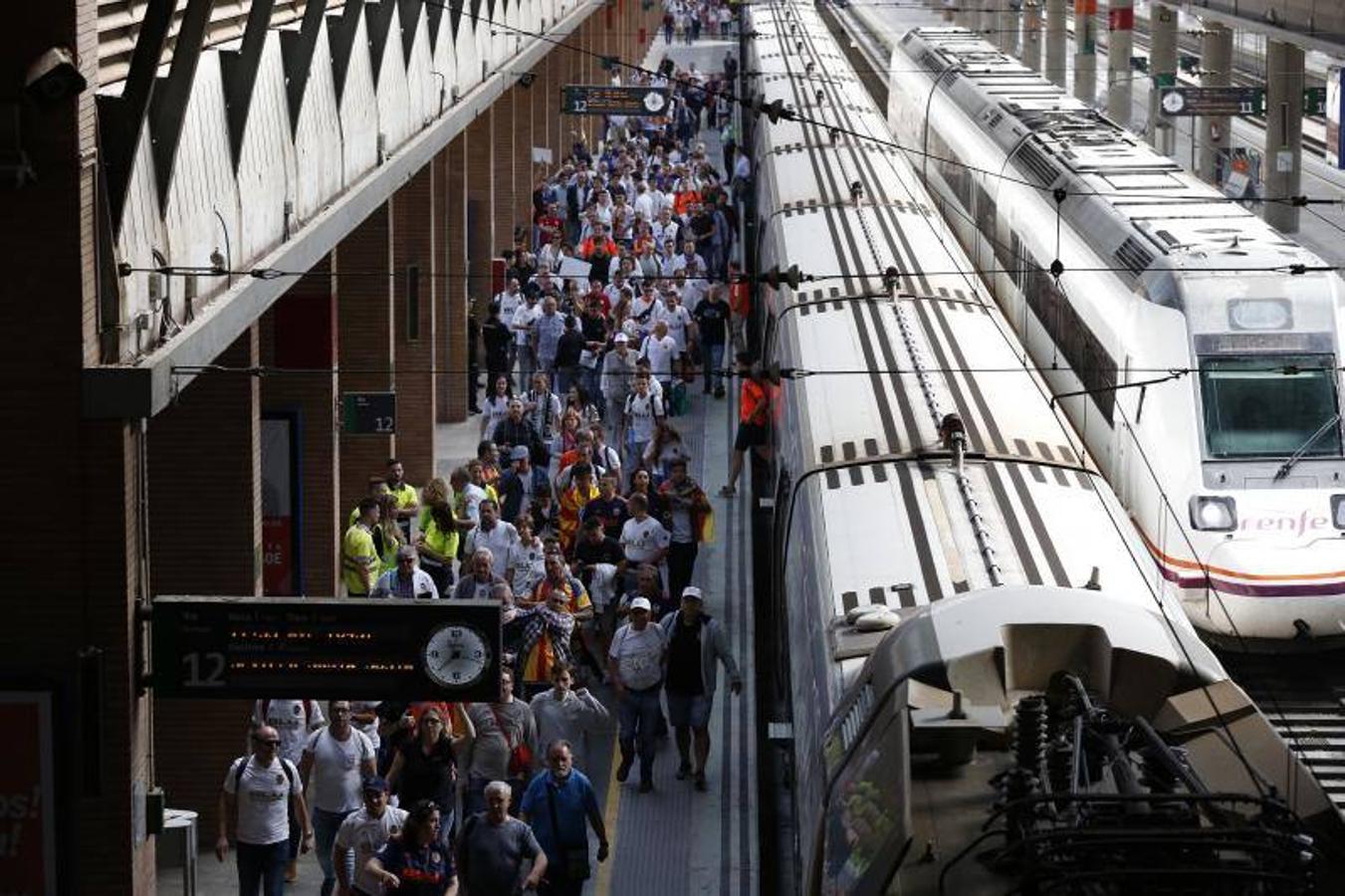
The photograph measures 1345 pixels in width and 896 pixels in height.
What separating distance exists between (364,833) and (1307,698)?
682 centimetres

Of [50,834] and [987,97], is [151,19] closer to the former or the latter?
[50,834]

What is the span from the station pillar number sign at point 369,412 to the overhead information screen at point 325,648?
8257mm

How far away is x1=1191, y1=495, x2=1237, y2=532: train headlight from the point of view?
17156mm

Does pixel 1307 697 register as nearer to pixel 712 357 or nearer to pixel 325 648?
pixel 325 648

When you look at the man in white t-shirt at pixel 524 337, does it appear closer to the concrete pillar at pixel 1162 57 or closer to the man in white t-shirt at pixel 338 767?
the man in white t-shirt at pixel 338 767

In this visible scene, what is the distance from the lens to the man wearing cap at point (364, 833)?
42.8ft

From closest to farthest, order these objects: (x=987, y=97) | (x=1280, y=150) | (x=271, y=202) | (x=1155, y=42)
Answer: (x=271, y=202), (x=987, y=97), (x=1280, y=150), (x=1155, y=42)

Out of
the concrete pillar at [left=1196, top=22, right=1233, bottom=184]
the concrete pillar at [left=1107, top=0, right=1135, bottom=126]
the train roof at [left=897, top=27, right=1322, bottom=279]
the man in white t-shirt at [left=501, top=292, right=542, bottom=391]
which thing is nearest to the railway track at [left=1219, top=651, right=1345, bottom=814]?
the train roof at [left=897, top=27, right=1322, bottom=279]

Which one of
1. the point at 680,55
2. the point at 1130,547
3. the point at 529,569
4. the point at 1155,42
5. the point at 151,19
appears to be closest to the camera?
the point at 151,19

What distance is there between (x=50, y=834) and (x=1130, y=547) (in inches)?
226

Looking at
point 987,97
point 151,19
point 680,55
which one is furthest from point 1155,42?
point 151,19

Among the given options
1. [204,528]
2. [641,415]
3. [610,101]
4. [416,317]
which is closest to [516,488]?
[641,415]

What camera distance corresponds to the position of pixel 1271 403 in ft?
57.9

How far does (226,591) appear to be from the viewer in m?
15.9
